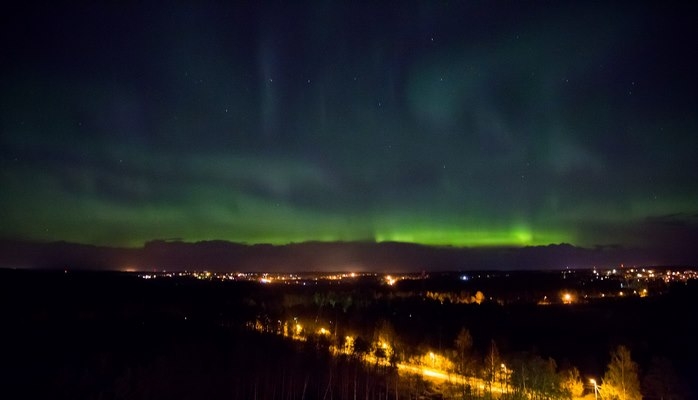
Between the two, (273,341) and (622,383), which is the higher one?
(622,383)

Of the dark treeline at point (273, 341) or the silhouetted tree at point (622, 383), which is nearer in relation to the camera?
the silhouetted tree at point (622, 383)

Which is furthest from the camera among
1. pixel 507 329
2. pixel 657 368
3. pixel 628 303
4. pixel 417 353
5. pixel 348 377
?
pixel 628 303

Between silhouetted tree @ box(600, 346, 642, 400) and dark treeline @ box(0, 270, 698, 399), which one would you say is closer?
silhouetted tree @ box(600, 346, 642, 400)

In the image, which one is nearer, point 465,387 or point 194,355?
point 465,387

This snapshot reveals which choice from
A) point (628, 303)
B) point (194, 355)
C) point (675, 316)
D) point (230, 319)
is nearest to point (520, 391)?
point (194, 355)

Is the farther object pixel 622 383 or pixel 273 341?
pixel 273 341

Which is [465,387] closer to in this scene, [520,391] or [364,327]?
[520,391]

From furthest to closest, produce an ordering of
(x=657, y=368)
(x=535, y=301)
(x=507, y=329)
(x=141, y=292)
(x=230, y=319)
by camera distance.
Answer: (x=141, y=292) → (x=535, y=301) → (x=230, y=319) → (x=507, y=329) → (x=657, y=368)
